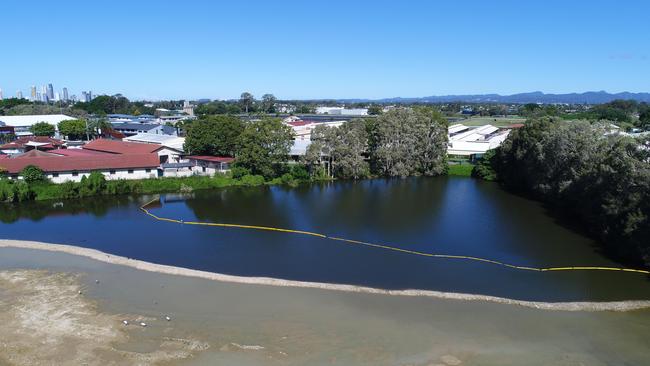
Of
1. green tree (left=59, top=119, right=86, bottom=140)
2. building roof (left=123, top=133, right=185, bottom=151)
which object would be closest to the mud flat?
building roof (left=123, top=133, right=185, bottom=151)

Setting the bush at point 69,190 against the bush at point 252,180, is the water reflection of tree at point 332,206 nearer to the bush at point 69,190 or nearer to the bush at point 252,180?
the bush at point 252,180

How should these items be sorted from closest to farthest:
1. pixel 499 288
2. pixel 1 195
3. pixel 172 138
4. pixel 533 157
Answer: pixel 499 288, pixel 1 195, pixel 533 157, pixel 172 138

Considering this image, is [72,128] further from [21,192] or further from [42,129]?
[21,192]

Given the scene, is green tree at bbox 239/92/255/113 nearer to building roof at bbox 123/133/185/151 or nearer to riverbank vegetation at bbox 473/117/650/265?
building roof at bbox 123/133/185/151

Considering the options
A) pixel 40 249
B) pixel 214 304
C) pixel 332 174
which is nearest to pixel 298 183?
pixel 332 174

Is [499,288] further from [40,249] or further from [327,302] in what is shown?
[40,249]

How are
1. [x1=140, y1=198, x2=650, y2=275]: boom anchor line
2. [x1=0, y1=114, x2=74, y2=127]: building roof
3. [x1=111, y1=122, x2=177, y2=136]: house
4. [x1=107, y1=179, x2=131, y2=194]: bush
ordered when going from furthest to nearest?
[x1=0, y1=114, x2=74, y2=127]: building roof → [x1=111, y1=122, x2=177, y2=136]: house → [x1=107, y1=179, x2=131, y2=194]: bush → [x1=140, y1=198, x2=650, y2=275]: boom anchor line

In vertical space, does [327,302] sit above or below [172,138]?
below
